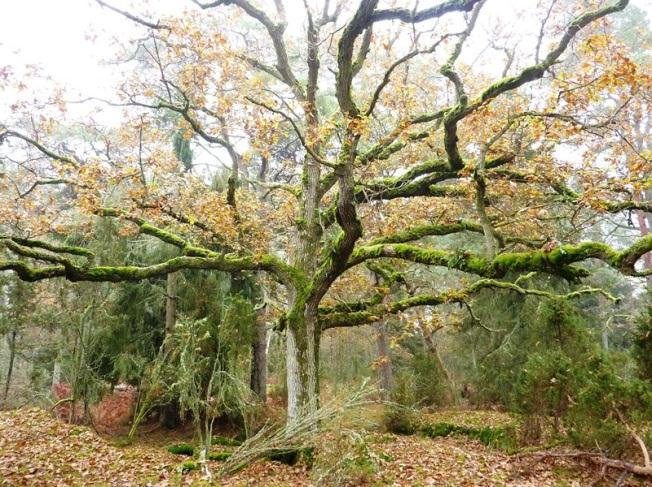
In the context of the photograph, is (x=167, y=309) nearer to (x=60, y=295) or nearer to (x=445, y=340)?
(x=60, y=295)

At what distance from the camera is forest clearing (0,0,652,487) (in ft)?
20.7

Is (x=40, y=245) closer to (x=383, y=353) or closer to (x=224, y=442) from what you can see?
(x=224, y=442)

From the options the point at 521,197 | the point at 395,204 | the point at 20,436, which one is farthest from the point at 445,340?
the point at 20,436

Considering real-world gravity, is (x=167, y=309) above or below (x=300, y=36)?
below

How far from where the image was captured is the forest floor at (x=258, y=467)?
641cm

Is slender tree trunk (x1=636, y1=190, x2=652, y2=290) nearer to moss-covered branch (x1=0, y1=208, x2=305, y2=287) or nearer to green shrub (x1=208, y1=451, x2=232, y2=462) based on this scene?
moss-covered branch (x1=0, y1=208, x2=305, y2=287)

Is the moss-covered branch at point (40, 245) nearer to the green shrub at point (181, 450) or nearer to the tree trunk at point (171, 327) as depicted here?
the green shrub at point (181, 450)

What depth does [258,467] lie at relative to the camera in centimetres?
755

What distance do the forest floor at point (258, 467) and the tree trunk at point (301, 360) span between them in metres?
1.20

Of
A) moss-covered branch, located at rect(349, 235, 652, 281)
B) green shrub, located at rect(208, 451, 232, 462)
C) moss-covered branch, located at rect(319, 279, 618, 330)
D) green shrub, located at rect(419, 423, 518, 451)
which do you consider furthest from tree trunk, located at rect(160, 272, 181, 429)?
moss-covered branch, located at rect(349, 235, 652, 281)

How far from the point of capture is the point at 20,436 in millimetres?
8438

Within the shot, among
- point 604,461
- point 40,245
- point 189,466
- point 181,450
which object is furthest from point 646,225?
point 40,245

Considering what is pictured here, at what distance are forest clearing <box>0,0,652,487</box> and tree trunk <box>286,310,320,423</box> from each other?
4 centimetres

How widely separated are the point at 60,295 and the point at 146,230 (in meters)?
4.18
